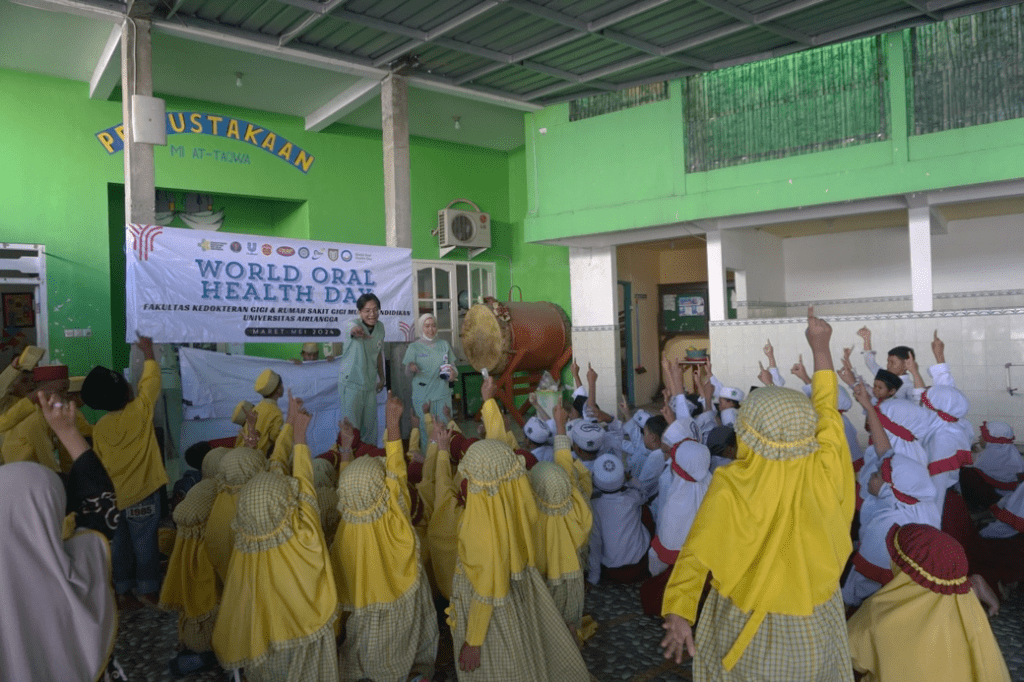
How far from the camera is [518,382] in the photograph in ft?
32.0

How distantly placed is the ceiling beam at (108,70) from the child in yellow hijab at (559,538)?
567 cm

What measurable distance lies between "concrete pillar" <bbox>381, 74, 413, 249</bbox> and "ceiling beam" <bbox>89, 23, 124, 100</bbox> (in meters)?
2.51

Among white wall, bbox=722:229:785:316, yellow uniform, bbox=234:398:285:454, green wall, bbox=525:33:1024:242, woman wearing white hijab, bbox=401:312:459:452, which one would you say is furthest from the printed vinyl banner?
white wall, bbox=722:229:785:316

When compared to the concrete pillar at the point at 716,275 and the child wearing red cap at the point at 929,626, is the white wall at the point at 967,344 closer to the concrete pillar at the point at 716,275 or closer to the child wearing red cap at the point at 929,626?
the concrete pillar at the point at 716,275

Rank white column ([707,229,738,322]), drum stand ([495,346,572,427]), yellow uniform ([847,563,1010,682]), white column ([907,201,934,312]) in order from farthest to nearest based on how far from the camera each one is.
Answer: drum stand ([495,346,572,427])
white column ([707,229,738,322])
white column ([907,201,934,312])
yellow uniform ([847,563,1010,682])

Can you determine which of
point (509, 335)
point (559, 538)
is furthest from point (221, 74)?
point (559, 538)

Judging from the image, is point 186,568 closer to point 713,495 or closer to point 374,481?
point 374,481

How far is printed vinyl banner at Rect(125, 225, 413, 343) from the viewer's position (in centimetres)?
577

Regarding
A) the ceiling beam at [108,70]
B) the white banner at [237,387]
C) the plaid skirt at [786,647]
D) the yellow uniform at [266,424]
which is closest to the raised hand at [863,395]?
the plaid skirt at [786,647]

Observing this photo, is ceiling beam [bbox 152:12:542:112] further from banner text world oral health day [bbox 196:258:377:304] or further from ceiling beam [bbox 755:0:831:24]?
ceiling beam [bbox 755:0:831:24]

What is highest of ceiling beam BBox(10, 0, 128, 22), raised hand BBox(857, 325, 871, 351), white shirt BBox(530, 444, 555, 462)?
ceiling beam BBox(10, 0, 128, 22)

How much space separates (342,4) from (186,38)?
1.63 metres

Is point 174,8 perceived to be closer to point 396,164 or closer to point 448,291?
point 396,164

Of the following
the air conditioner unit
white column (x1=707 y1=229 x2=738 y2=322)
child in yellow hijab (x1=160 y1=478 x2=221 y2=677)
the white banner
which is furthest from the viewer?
the air conditioner unit
